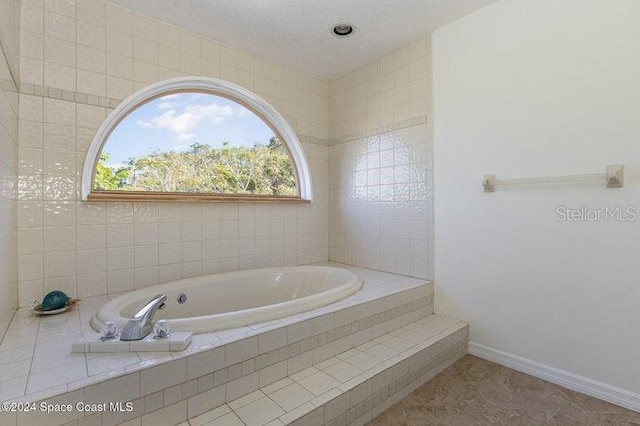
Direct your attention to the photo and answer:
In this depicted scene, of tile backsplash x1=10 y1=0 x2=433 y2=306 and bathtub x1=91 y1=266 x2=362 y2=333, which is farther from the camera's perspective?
tile backsplash x1=10 y1=0 x2=433 y2=306

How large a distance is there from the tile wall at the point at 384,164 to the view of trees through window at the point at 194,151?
0.60 meters

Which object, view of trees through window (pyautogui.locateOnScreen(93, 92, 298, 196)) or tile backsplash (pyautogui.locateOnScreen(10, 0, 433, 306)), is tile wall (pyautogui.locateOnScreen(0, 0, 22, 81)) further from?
view of trees through window (pyautogui.locateOnScreen(93, 92, 298, 196))

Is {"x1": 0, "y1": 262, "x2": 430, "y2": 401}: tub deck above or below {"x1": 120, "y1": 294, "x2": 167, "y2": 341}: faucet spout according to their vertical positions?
below

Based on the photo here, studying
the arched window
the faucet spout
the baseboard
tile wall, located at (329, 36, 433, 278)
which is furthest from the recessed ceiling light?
the baseboard

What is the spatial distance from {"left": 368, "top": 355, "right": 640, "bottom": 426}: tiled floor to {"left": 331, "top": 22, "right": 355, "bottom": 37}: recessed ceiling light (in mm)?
2365

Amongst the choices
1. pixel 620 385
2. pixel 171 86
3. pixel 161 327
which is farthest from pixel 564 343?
pixel 171 86

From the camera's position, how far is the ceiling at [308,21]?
1.96m

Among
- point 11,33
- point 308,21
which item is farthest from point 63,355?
point 308,21

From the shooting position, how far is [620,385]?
1.53 metres

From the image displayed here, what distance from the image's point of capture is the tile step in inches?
47.1

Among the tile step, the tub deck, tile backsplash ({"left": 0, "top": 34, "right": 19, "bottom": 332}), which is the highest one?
tile backsplash ({"left": 0, "top": 34, "right": 19, "bottom": 332})

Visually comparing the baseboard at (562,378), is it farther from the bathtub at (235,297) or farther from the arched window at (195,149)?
Result: the arched window at (195,149)

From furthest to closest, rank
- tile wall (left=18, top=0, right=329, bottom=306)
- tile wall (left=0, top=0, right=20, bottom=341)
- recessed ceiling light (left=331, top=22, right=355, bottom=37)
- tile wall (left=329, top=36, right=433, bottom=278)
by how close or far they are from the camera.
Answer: tile wall (left=329, top=36, right=433, bottom=278) < recessed ceiling light (left=331, top=22, right=355, bottom=37) < tile wall (left=18, top=0, right=329, bottom=306) < tile wall (left=0, top=0, right=20, bottom=341)

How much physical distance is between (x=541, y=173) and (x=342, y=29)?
1.63 metres
